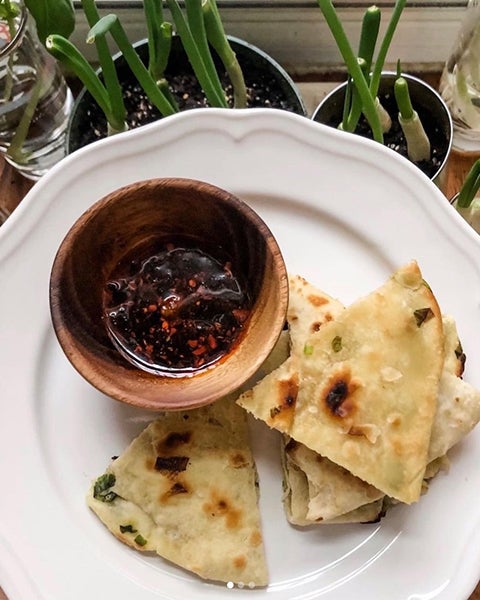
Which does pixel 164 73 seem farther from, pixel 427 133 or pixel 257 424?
pixel 257 424

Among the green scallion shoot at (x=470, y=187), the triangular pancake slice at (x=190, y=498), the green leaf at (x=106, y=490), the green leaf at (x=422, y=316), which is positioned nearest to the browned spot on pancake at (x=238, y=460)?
the triangular pancake slice at (x=190, y=498)

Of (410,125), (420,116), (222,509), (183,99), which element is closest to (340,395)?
(222,509)

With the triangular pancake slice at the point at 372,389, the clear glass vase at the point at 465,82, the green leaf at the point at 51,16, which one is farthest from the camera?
the clear glass vase at the point at 465,82

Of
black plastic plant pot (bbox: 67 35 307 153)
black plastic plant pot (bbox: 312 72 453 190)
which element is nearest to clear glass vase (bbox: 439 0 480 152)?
black plastic plant pot (bbox: 312 72 453 190)

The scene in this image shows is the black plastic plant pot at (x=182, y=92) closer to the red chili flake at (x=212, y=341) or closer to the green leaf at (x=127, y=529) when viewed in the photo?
the red chili flake at (x=212, y=341)

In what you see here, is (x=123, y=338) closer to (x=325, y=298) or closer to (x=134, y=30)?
(x=325, y=298)

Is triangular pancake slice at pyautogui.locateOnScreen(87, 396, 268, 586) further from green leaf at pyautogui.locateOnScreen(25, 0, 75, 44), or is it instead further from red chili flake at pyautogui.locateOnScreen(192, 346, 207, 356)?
green leaf at pyautogui.locateOnScreen(25, 0, 75, 44)
